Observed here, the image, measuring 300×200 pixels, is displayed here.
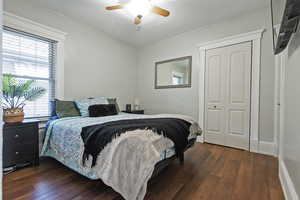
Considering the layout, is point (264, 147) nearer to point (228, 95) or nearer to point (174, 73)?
point (228, 95)

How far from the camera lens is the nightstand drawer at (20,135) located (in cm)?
191

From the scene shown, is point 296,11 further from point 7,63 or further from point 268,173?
point 7,63

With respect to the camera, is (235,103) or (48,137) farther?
(235,103)

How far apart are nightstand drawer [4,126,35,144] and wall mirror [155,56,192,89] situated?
3.04m

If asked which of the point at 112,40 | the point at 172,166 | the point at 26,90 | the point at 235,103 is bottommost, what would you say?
the point at 172,166

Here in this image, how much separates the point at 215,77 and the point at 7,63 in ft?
12.7

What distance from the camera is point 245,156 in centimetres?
260

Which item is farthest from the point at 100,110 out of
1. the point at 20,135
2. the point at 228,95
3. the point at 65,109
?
the point at 228,95

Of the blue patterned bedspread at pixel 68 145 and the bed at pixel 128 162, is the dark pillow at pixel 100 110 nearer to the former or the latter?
the blue patterned bedspread at pixel 68 145

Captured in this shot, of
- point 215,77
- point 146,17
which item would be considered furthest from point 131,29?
point 215,77

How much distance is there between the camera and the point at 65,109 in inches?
102

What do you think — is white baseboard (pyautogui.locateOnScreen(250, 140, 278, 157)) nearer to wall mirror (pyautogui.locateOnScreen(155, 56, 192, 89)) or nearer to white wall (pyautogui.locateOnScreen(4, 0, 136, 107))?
wall mirror (pyautogui.locateOnScreen(155, 56, 192, 89))

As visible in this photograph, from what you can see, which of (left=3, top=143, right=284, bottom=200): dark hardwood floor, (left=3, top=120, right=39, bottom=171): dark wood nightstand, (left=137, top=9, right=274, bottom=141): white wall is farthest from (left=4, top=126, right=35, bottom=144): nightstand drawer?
(left=137, top=9, right=274, bottom=141): white wall

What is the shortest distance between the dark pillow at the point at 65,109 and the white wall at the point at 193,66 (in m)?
2.22
